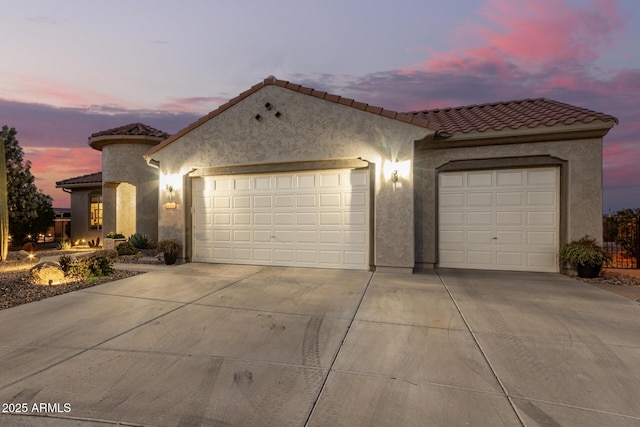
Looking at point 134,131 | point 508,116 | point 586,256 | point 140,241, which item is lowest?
point 140,241

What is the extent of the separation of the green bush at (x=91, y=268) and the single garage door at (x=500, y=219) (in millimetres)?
9071

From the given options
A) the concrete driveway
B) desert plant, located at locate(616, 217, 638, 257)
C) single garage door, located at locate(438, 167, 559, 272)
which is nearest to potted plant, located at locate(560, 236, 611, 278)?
single garage door, located at locate(438, 167, 559, 272)

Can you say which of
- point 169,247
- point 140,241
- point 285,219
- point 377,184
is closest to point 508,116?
point 377,184

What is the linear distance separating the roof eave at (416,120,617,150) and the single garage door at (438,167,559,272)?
0.80 metres

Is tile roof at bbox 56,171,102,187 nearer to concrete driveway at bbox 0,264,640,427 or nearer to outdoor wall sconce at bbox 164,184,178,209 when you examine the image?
outdoor wall sconce at bbox 164,184,178,209

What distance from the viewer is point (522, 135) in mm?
7391

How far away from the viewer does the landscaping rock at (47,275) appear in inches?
254

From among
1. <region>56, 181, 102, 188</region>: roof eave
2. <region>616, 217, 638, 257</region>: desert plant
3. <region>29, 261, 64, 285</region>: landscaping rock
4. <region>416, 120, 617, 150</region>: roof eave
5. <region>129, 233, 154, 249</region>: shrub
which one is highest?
<region>416, 120, 617, 150</region>: roof eave

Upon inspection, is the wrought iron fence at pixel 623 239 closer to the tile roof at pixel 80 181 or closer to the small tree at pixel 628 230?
the small tree at pixel 628 230

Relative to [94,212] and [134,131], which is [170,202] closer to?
[134,131]

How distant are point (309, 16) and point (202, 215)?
818cm

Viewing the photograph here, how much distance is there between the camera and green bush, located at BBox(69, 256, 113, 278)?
699 centimetres

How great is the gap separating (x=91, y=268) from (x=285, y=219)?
198 inches

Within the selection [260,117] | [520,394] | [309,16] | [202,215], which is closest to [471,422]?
[520,394]
